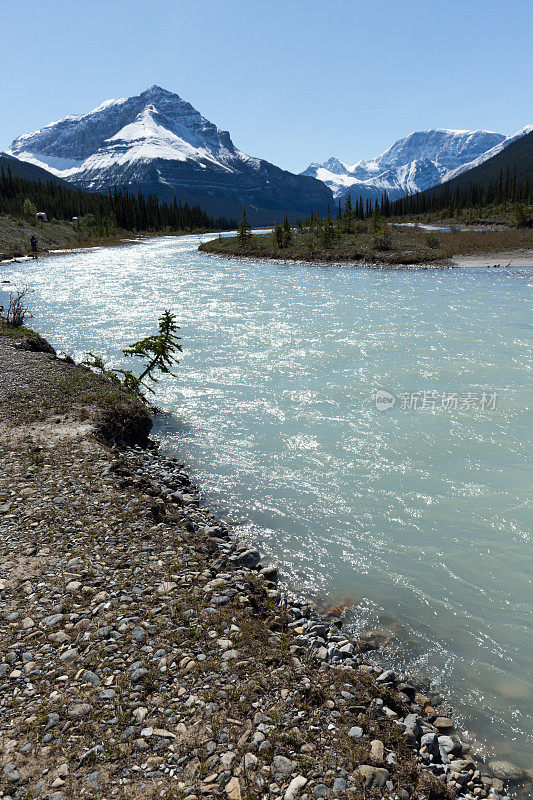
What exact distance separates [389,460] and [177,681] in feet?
29.4

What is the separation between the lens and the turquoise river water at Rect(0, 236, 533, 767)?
7.45m

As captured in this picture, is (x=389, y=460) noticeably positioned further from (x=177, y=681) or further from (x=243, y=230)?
(x=243, y=230)

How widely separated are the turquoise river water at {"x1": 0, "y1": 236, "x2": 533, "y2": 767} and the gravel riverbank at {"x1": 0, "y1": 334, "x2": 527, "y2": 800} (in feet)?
3.48

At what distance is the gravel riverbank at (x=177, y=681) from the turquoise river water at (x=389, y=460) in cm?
106

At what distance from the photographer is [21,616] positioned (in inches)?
241

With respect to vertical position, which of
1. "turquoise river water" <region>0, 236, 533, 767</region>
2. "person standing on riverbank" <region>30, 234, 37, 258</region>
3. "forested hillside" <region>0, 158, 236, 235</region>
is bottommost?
"turquoise river water" <region>0, 236, 533, 767</region>

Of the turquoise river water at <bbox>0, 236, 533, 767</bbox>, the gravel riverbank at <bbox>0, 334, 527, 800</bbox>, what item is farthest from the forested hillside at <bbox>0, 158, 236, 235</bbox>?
the gravel riverbank at <bbox>0, 334, 527, 800</bbox>

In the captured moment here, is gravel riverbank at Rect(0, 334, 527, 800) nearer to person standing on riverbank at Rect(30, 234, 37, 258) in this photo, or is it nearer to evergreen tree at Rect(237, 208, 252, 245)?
person standing on riverbank at Rect(30, 234, 37, 258)

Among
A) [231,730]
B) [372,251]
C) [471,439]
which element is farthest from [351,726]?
[372,251]

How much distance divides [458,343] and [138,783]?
2353 centimetres

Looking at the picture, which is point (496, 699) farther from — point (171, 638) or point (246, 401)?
point (246, 401)

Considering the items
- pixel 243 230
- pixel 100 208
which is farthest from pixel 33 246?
pixel 100 208

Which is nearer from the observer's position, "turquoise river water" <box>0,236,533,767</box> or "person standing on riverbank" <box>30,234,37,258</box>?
"turquoise river water" <box>0,236,533,767</box>

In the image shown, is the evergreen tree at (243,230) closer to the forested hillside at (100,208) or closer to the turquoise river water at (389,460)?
the turquoise river water at (389,460)
